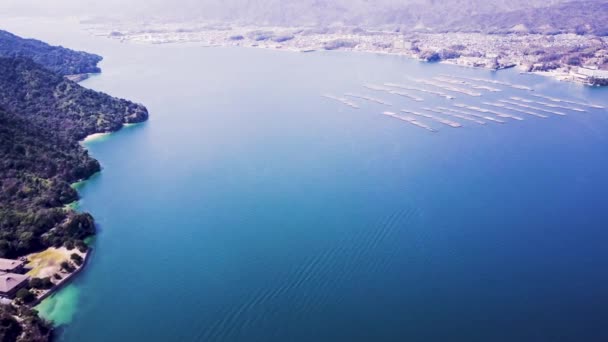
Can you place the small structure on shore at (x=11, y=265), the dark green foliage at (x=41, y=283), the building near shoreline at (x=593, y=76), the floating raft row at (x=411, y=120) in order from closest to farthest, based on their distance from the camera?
the dark green foliage at (x=41, y=283) → the small structure on shore at (x=11, y=265) → the floating raft row at (x=411, y=120) → the building near shoreline at (x=593, y=76)

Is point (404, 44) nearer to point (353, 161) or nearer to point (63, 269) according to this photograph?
point (353, 161)

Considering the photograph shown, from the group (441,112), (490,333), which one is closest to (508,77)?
(441,112)

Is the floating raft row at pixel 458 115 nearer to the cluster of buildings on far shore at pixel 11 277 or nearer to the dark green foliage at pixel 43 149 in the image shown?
the dark green foliage at pixel 43 149

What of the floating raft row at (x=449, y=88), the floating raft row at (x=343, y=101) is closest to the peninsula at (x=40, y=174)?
the floating raft row at (x=343, y=101)

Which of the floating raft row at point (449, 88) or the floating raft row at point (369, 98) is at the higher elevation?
the floating raft row at point (449, 88)

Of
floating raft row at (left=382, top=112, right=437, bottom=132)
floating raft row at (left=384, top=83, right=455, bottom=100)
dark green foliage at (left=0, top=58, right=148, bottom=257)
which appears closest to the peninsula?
dark green foliage at (left=0, top=58, right=148, bottom=257)

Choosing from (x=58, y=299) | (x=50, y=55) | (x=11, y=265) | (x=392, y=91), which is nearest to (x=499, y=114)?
(x=392, y=91)
